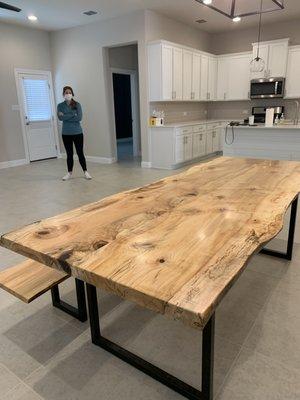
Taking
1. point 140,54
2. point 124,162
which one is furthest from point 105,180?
point 140,54

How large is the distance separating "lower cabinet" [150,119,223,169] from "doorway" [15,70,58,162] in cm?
290

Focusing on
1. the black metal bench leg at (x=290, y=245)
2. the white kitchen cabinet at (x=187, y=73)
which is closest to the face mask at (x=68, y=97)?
the white kitchen cabinet at (x=187, y=73)

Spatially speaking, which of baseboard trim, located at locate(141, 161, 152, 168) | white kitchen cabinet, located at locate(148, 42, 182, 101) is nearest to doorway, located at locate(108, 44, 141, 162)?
baseboard trim, located at locate(141, 161, 152, 168)

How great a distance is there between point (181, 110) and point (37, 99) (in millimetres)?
3405

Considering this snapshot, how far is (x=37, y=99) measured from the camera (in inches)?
289

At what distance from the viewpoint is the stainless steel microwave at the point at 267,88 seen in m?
6.71

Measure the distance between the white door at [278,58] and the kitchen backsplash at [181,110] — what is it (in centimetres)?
188

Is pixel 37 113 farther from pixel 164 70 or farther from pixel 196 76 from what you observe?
pixel 196 76

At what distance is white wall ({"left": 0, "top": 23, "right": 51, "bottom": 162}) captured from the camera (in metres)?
6.51

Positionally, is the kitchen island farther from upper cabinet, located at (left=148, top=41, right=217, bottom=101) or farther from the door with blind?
the door with blind

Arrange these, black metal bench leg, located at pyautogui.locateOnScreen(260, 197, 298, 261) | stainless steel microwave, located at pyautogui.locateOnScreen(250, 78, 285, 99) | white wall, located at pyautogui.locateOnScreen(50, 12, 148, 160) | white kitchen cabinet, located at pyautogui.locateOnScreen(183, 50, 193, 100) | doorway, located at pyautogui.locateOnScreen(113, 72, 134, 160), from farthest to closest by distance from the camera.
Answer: doorway, located at pyautogui.locateOnScreen(113, 72, 134, 160) < stainless steel microwave, located at pyautogui.locateOnScreen(250, 78, 285, 99) < white kitchen cabinet, located at pyautogui.locateOnScreen(183, 50, 193, 100) < white wall, located at pyautogui.locateOnScreen(50, 12, 148, 160) < black metal bench leg, located at pyautogui.locateOnScreen(260, 197, 298, 261)

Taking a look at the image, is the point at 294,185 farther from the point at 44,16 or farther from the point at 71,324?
the point at 44,16

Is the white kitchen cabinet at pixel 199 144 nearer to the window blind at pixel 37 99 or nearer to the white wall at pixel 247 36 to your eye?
the white wall at pixel 247 36

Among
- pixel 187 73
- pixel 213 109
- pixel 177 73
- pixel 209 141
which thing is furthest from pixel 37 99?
pixel 213 109
